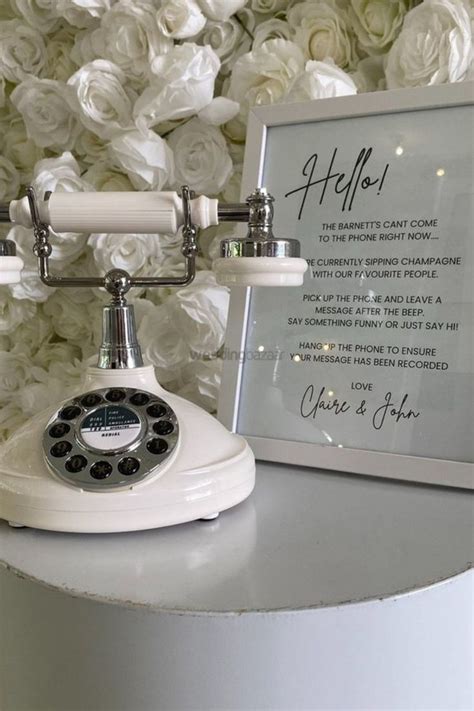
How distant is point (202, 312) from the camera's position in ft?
2.96

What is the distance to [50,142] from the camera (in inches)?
40.2

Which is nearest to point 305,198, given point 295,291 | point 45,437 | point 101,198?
point 295,291

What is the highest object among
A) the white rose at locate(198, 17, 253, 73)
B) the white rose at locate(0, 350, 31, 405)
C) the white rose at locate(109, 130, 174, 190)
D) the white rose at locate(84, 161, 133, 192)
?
the white rose at locate(198, 17, 253, 73)

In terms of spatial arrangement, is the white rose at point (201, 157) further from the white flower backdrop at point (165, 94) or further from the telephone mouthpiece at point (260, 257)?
the telephone mouthpiece at point (260, 257)

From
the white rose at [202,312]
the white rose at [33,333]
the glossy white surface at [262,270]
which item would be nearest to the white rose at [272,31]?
the white rose at [202,312]

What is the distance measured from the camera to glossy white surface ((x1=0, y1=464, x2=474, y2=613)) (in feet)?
1.67

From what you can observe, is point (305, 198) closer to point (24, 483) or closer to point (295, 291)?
point (295, 291)

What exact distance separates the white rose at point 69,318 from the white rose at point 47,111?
230 mm

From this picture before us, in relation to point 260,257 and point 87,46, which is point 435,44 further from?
point 87,46

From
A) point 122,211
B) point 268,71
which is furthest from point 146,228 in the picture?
point 268,71

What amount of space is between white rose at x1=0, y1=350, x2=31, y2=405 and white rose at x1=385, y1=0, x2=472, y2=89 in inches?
27.7

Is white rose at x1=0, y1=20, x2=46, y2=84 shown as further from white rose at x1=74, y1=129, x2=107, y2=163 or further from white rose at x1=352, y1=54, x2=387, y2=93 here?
white rose at x1=352, y1=54, x2=387, y2=93

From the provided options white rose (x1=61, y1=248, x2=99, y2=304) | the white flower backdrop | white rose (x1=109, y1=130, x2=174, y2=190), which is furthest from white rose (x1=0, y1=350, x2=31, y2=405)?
white rose (x1=109, y1=130, x2=174, y2=190)

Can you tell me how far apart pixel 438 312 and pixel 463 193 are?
13 centimetres
